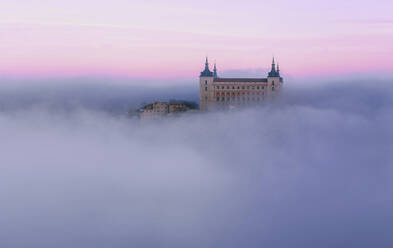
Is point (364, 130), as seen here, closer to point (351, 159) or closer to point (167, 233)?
point (351, 159)

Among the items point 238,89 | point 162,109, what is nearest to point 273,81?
point 238,89

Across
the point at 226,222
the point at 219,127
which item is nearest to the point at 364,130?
the point at 219,127

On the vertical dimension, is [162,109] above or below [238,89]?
below

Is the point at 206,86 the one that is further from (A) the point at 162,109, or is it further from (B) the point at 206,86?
(A) the point at 162,109

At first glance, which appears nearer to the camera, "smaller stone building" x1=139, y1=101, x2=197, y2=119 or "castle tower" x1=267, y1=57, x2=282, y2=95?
"castle tower" x1=267, y1=57, x2=282, y2=95

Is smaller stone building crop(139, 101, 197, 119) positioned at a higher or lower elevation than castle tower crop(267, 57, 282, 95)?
lower

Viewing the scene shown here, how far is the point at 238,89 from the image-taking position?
61156 mm

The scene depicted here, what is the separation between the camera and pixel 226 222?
3778 cm

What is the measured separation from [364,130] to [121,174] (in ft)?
122

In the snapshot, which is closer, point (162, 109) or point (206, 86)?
point (206, 86)

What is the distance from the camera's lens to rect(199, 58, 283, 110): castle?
201 ft

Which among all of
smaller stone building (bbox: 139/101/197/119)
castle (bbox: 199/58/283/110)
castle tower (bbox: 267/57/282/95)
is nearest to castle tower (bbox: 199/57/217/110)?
castle (bbox: 199/58/283/110)

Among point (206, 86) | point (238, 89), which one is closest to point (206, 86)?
point (206, 86)

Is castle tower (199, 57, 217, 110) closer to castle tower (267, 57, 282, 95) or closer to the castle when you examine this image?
the castle
